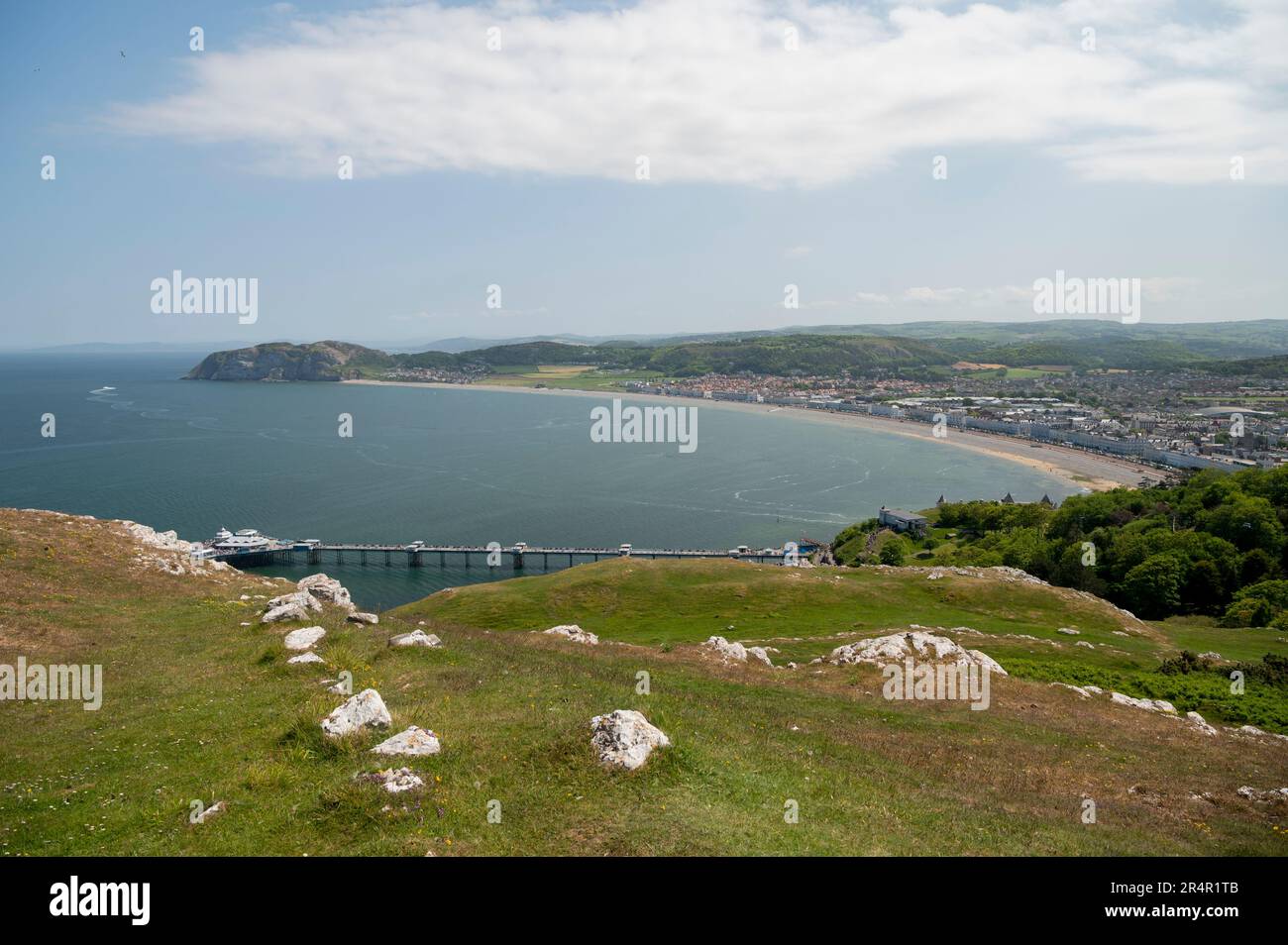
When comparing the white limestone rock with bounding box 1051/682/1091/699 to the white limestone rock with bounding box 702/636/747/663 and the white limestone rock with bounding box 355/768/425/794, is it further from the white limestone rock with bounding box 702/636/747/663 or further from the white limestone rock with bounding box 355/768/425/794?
the white limestone rock with bounding box 355/768/425/794

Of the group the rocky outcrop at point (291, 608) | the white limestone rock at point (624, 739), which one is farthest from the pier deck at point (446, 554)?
the white limestone rock at point (624, 739)

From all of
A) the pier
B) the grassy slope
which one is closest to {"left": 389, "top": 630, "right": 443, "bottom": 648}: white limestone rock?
the grassy slope

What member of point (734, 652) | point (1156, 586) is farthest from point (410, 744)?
point (1156, 586)

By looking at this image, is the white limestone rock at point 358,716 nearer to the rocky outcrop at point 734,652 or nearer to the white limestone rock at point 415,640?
the white limestone rock at point 415,640

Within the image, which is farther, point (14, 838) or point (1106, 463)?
point (1106, 463)
